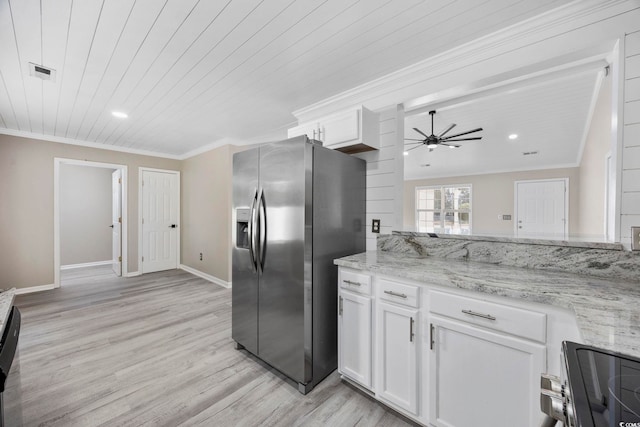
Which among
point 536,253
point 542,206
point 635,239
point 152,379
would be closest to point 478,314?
point 536,253

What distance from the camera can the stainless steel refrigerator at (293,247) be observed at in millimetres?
1854

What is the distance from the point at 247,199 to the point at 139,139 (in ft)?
11.1

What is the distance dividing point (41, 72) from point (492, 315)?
376 centimetres

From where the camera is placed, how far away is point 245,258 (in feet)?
7.34

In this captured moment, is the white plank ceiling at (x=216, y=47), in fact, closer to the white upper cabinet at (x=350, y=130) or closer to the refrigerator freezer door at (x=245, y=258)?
the white upper cabinet at (x=350, y=130)

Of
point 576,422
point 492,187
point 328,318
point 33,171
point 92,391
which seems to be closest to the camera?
point 576,422

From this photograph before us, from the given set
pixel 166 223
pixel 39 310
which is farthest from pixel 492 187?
pixel 39 310

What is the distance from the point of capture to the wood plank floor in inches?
64.1

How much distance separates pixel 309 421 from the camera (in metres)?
1.61

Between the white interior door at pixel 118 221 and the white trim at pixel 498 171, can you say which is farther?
the white trim at pixel 498 171

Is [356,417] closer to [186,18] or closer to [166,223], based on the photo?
[186,18]

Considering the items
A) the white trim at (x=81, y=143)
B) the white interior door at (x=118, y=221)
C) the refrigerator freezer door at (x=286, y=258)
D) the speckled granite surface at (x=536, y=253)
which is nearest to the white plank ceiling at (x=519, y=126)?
the speckled granite surface at (x=536, y=253)

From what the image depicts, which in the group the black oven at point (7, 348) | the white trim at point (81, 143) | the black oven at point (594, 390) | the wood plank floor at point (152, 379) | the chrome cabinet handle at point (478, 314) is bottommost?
the wood plank floor at point (152, 379)

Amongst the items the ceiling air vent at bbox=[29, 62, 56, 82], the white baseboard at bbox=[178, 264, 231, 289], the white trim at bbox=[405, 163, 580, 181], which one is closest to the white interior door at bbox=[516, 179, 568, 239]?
the white trim at bbox=[405, 163, 580, 181]
